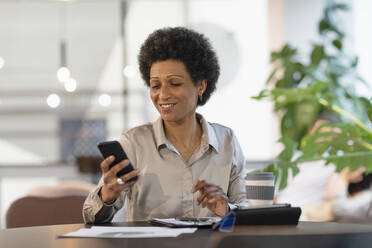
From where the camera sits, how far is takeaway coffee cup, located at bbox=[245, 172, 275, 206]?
154 cm

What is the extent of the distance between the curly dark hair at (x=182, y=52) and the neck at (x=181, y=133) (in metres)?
0.15

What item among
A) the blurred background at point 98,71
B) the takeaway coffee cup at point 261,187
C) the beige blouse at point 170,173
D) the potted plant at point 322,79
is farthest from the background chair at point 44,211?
the blurred background at point 98,71

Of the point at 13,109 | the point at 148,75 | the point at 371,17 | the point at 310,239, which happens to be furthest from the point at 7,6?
the point at 310,239

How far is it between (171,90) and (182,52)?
15 cm

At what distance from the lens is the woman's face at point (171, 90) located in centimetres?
188

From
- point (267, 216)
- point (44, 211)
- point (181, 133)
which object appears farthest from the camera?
point (44, 211)

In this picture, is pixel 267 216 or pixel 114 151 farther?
pixel 114 151

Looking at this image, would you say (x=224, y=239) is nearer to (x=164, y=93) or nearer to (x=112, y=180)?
(x=112, y=180)

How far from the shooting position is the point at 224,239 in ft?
2.85

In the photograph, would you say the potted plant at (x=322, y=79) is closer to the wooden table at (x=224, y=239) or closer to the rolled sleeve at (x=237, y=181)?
the rolled sleeve at (x=237, y=181)

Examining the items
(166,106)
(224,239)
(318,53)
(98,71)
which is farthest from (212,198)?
(98,71)

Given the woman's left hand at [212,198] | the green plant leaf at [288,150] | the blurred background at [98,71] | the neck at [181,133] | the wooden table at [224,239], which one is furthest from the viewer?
the blurred background at [98,71]

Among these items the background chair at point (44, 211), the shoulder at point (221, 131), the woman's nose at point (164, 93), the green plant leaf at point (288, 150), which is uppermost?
the woman's nose at point (164, 93)

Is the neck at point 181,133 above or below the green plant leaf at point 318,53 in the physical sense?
below
